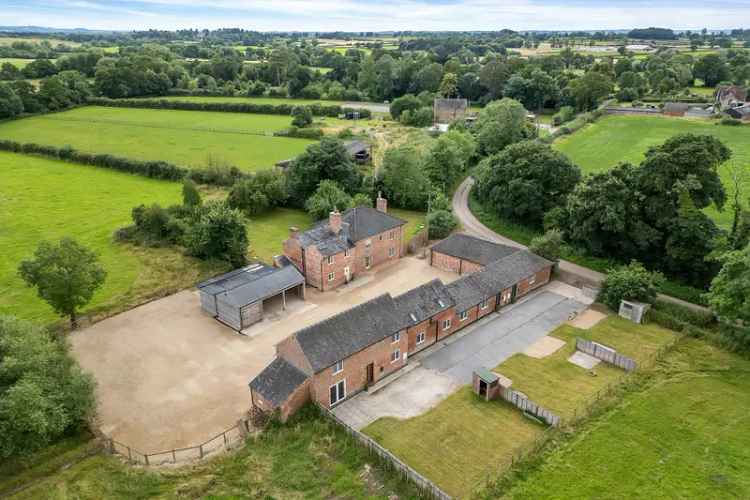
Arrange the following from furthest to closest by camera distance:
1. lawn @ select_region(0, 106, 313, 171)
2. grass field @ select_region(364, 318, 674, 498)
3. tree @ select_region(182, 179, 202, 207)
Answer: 1. lawn @ select_region(0, 106, 313, 171)
2. tree @ select_region(182, 179, 202, 207)
3. grass field @ select_region(364, 318, 674, 498)

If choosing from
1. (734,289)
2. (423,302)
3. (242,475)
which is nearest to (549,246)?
(734,289)

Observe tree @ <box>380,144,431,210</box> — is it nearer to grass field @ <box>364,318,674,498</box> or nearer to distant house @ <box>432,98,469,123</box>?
grass field @ <box>364,318,674,498</box>

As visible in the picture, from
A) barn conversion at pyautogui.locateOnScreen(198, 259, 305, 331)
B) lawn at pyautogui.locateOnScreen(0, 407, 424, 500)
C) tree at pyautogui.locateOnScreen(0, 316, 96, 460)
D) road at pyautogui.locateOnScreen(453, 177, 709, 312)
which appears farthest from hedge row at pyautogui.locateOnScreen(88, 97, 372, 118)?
lawn at pyautogui.locateOnScreen(0, 407, 424, 500)

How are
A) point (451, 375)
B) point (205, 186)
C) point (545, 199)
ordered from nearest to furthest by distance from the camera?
point (451, 375) < point (545, 199) < point (205, 186)

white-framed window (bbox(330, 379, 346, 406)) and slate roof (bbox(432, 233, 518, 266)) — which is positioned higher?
slate roof (bbox(432, 233, 518, 266))

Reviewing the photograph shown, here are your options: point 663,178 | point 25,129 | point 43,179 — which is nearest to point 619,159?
point 663,178

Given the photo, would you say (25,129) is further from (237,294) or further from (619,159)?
(619,159)

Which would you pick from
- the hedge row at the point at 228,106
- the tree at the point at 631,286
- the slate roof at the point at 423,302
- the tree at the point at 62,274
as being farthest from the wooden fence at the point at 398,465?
the hedge row at the point at 228,106
